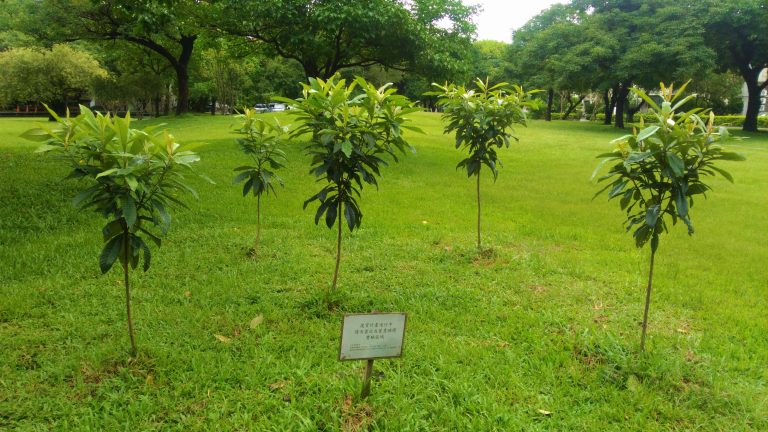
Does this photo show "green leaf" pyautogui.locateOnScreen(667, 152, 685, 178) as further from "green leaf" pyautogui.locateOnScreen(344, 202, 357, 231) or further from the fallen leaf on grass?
the fallen leaf on grass

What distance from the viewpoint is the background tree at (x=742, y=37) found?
21.9m

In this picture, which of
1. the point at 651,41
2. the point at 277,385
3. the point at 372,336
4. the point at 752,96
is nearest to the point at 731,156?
the point at 372,336

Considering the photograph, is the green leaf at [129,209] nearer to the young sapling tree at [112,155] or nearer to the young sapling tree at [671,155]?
the young sapling tree at [112,155]

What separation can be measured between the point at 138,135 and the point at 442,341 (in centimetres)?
234

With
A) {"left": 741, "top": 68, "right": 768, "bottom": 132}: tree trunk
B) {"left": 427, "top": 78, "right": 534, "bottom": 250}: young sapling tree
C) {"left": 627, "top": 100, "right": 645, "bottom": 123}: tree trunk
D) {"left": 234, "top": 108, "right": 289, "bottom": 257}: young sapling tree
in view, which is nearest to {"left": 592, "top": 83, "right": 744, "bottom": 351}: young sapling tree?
{"left": 427, "top": 78, "right": 534, "bottom": 250}: young sapling tree

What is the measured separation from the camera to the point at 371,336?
2482 millimetres

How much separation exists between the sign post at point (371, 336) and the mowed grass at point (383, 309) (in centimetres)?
42

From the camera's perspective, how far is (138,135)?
8.36ft

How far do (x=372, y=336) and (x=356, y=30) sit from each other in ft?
31.1

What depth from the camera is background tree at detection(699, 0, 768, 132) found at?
71.8 ft

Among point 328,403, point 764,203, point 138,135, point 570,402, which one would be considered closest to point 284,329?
point 328,403

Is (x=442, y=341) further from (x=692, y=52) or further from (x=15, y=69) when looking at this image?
(x=15, y=69)

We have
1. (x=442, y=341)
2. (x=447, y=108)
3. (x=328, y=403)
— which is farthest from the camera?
(x=447, y=108)

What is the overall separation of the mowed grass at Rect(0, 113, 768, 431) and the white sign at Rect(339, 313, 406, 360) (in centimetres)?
42
